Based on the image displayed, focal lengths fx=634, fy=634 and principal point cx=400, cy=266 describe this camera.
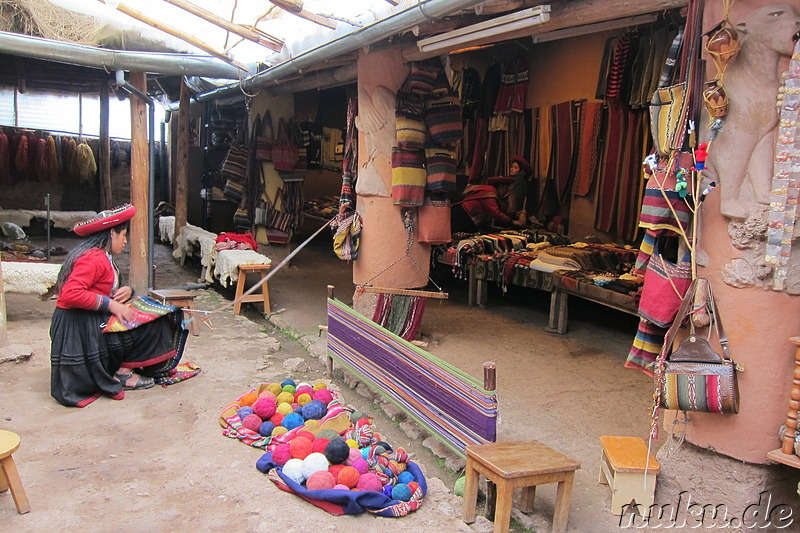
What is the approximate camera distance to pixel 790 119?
8.81 ft

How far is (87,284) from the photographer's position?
4484mm

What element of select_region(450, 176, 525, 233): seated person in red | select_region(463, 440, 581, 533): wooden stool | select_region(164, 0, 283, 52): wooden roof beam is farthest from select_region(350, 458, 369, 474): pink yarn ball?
select_region(450, 176, 525, 233): seated person in red

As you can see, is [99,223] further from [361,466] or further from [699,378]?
[699,378]

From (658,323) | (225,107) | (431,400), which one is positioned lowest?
(431,400)

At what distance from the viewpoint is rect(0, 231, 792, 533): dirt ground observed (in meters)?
3.22

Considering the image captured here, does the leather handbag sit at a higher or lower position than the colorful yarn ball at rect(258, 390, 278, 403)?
higher

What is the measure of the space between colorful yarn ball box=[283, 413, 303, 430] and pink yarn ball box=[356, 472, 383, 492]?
2.81ft

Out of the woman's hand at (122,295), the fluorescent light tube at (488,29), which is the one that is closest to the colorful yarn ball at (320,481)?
the woman's hand at (122,295)

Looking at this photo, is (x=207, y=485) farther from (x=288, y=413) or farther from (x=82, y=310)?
(x=82, y=310)

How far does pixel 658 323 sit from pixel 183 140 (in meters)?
8.83

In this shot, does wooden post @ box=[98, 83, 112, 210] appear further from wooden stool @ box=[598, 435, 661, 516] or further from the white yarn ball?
wooden stool @ box=[598, 435, 661, 516]

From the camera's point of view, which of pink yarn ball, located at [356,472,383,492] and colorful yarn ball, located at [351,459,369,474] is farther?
colorful yarn ball, located at [351,459,369,474]

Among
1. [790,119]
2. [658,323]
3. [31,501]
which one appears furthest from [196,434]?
[790,119]

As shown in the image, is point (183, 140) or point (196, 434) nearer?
point (196, 434)
